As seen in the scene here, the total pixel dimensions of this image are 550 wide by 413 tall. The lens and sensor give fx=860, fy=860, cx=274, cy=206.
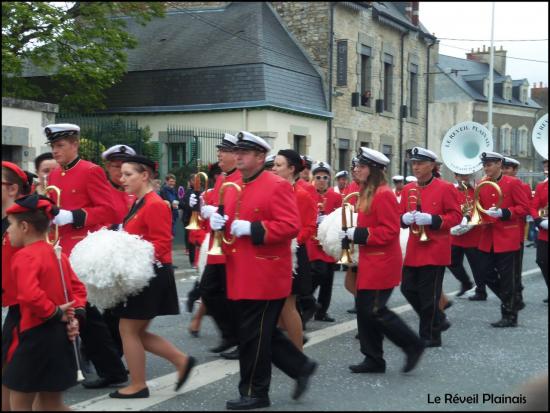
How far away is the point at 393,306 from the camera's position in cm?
1101

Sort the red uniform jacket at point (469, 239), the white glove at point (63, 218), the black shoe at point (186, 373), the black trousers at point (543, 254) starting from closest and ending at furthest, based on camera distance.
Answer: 1. the black shoe at point (186, 373)
2. the white glove at point (63, 218)
3. the black trousers at point (543, 254)
4. the red uniform jacket at point (469, 239)

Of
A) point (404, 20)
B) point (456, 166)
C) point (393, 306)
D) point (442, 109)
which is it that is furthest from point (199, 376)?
point (442, 109)

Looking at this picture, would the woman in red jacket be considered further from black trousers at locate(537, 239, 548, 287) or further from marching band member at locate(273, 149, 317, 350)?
black trousers at locate(537, 239, 548, 287)

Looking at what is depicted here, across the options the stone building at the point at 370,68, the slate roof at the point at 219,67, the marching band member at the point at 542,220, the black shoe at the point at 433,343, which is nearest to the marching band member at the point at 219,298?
the black shoe at the point at 433,343

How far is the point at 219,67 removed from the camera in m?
23.6

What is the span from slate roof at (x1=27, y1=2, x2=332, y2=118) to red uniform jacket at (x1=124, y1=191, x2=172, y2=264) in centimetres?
1670

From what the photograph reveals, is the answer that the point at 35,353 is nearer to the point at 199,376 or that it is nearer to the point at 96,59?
the point at 199,376

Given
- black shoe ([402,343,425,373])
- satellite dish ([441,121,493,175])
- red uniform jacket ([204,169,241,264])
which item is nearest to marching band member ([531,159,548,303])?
satellite dish ([441,121,493,175])

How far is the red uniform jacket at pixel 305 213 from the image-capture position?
7.93 meters

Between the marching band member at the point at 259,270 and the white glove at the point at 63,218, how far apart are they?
4.31ft

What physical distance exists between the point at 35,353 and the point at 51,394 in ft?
0.85

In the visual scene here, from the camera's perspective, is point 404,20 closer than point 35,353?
No

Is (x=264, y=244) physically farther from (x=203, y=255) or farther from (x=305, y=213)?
(x=203, y=255)

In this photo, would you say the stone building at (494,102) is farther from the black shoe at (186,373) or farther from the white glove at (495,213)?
the black shoe at (186,373)
